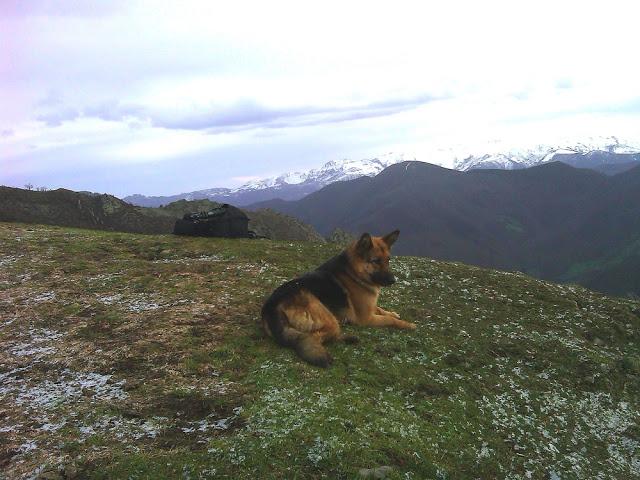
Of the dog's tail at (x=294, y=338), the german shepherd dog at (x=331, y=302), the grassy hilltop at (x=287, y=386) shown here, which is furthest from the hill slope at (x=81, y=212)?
the dog's tail at (x=294, y=338)

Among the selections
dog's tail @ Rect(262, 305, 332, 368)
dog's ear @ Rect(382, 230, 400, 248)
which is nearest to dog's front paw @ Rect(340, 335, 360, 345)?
dog's tail @ Rect(262, 305, 332, 368)

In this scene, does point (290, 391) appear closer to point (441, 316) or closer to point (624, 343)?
point (441, 316)

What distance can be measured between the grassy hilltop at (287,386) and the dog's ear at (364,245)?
246 cm

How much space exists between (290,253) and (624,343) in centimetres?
1489

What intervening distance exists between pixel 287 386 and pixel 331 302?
132 inches

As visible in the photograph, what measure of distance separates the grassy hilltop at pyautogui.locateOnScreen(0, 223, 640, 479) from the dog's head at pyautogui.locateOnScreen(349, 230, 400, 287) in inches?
67.2

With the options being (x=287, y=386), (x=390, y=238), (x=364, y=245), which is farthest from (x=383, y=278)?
(x=287, y=386)

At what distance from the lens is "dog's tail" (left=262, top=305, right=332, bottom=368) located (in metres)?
11.0

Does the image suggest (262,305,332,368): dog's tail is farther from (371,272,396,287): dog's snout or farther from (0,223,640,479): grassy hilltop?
(371,272,396,287): dog's snout

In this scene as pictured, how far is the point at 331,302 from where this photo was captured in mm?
12953

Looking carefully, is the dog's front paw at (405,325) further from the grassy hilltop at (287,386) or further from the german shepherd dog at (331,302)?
the grassy hilltop at (287,386)

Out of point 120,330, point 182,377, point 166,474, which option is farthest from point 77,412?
point 120,330

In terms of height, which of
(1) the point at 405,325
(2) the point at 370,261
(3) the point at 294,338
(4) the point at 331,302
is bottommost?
(1) the point at 405,325

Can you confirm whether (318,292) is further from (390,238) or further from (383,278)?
(390,238)
